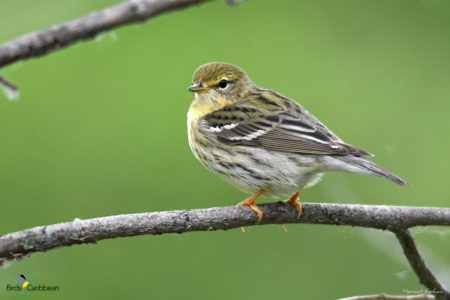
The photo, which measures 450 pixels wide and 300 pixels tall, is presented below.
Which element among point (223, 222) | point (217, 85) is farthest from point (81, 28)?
point (217, 85)

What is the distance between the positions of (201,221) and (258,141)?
1.71 metres

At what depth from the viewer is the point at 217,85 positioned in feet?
18.6

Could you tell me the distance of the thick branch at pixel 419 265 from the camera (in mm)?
4039

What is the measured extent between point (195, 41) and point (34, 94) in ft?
5.68

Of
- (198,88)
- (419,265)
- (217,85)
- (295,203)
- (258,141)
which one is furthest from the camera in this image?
(217,85)

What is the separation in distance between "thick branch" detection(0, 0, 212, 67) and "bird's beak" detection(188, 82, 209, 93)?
2.88m

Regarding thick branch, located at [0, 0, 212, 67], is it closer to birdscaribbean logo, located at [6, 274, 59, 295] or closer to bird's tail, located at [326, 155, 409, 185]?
birdscaribbean logo, located at [6, 274, 59, 295]

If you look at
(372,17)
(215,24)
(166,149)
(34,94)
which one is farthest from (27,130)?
(372,17)

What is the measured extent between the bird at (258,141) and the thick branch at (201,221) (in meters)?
0.16

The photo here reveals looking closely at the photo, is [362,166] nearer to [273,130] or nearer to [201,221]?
[273,130]

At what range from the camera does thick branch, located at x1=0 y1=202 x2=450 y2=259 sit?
10.1 feet

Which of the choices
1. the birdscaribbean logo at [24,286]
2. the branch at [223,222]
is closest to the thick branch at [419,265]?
the branch at [223,222]

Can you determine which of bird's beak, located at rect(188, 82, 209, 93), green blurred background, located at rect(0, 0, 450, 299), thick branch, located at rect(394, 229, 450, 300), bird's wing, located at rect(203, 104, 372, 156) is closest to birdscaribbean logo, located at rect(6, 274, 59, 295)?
green blurred background, located at rect(0, 0, 450, 299)

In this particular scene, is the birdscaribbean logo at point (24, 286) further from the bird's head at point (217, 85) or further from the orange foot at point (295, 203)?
the bird's head at point (217, 85)
